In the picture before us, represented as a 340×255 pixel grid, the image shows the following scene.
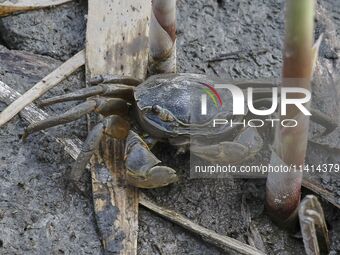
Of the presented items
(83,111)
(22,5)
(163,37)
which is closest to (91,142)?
(83,111)

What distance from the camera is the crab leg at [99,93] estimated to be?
3.39 meters

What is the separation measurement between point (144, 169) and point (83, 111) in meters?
0.42

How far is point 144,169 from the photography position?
3.10m

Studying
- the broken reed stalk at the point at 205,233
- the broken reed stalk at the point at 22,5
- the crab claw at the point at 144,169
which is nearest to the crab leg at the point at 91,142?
the crab claw at the point at 144,169

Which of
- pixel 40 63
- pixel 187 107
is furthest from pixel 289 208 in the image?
pixel 40 63

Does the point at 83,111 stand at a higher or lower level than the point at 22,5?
lower

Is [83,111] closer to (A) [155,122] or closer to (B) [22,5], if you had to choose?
(A) [155,122]

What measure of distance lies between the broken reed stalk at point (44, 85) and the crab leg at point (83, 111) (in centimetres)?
18

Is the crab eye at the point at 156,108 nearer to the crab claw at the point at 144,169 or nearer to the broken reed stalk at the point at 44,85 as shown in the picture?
the crab claw at the point at 144,169

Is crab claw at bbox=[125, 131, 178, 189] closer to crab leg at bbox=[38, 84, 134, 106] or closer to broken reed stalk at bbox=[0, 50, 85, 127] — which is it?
crab leg at bbox=[38, 84, 134, 106]

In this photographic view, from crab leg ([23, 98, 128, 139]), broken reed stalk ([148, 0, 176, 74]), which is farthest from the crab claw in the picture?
broken reed stalk ([148, 0, 176, 74])

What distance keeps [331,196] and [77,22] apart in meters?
1.67

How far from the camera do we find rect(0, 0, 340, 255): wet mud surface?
10.2ft

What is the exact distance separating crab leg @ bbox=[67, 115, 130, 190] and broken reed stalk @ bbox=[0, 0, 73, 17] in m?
1.07
